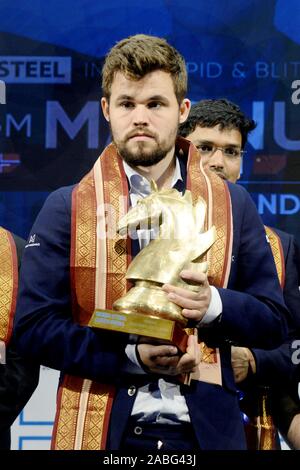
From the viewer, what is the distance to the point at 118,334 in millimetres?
1842

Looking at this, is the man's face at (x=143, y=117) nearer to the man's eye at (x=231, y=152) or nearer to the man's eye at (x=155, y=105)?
the man's eye at (x=155, y=105)

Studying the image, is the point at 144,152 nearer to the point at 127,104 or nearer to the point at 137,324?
the point at 127,104

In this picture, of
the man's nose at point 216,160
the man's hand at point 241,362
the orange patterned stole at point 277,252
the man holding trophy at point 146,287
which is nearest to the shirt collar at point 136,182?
the man holding trophy at point 146,287

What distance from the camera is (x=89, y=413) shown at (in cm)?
186

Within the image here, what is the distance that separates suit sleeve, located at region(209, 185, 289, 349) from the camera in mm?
1828

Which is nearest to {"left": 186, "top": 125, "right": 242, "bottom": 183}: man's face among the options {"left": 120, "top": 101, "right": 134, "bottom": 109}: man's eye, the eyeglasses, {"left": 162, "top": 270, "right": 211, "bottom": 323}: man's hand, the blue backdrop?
the eyeglasses

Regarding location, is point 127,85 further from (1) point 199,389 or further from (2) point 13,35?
(2) point 13,35

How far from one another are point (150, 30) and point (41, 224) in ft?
4.66

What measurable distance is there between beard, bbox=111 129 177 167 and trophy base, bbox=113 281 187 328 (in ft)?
1.04

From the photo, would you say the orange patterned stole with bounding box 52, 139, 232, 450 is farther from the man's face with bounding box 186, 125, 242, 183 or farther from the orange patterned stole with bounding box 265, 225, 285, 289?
the man's face with bounding box 186, 125, 242, 183

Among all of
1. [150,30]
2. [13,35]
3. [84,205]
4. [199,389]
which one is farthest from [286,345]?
[13,35]

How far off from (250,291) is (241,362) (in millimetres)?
469

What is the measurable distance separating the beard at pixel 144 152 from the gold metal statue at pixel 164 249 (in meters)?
0.09

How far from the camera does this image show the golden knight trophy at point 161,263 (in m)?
1.70
